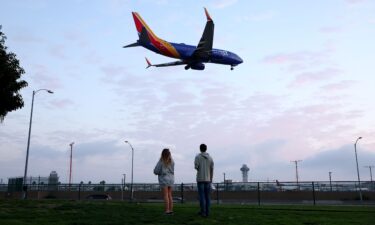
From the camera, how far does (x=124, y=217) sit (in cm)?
984

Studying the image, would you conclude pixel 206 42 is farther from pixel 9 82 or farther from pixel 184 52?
pixel 9 82

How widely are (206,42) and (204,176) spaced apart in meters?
31.2

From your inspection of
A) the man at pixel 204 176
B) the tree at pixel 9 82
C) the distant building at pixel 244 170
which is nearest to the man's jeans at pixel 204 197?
the man at pixel 204 176

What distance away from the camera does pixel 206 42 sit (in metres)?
40.4

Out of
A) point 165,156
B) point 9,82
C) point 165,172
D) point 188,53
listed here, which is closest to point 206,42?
point 188,53

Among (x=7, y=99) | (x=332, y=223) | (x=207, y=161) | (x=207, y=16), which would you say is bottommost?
(x=332, y=223)

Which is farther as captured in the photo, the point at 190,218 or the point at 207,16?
the point at 207,16

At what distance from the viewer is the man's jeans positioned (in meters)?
10.4

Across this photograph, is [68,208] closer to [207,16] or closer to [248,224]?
[248,224]

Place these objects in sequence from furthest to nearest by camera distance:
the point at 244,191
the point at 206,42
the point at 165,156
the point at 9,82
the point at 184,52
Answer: the point at 184,52
the point at 206,42
the point at 244,191
the point at 9,82
the point at 165,156

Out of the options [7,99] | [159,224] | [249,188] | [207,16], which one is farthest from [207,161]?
[207,16]

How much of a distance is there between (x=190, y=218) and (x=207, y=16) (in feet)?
101

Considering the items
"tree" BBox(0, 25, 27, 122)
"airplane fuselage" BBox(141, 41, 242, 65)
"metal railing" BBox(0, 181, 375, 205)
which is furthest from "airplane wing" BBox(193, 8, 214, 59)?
"tree" BBox(0, 25, 27, 122)

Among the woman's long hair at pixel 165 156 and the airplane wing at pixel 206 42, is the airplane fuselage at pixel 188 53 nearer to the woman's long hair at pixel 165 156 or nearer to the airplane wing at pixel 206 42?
the airplane wing at pixel 206 42
